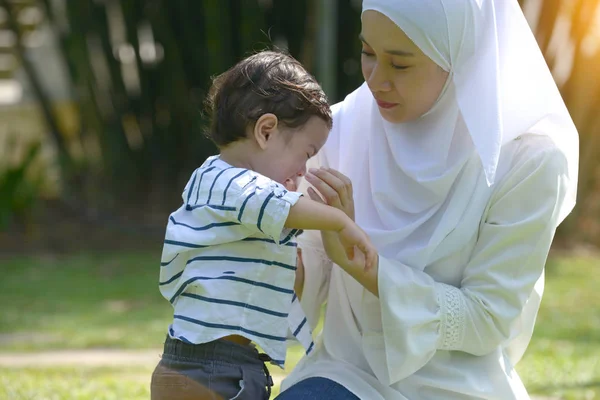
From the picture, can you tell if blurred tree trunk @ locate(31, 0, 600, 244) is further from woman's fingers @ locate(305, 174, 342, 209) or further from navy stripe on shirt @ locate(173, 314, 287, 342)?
navy stripe on shirt @ locate(173, 314, 287, 342)

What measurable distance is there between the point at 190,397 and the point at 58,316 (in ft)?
12.0

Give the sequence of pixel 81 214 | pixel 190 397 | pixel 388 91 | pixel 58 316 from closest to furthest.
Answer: pixel 190 397, pixel 388 91, pixel 58 316, pixel 81 214

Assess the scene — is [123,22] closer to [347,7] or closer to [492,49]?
[347,7]

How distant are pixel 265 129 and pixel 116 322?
140 inches

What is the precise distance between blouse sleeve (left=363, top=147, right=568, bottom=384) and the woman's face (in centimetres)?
32

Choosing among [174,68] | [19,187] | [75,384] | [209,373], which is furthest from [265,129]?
[19,187]

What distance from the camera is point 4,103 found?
9.33m

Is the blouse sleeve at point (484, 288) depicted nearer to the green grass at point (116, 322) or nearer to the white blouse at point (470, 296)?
the white blouse at point (470, 296)

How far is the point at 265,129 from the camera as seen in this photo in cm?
232

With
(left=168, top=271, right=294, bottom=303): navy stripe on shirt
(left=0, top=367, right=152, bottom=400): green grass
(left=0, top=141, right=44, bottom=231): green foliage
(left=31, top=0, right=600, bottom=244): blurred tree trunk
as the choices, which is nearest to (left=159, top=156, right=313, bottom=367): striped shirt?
(left=168, top=271, right=294, bottom=303): navy stripe on shirt

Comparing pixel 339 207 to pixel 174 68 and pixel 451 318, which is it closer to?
pixel 451 318

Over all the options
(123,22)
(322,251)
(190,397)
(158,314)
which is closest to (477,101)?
(322,251)

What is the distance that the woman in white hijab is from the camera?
236 centimetres

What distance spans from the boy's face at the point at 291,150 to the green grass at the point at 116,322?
5.32 ft
